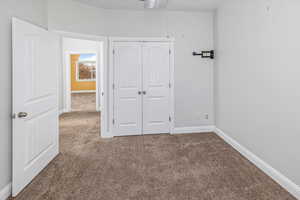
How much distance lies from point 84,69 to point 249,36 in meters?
9.16

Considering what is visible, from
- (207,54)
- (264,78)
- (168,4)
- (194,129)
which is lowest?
(194,129)

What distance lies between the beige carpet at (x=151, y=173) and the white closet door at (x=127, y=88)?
0.40 metres

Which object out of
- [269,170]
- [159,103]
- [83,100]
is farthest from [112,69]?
[83,100]

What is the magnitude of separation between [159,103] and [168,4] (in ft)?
6.79

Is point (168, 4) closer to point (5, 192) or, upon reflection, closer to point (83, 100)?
point (5, 192)

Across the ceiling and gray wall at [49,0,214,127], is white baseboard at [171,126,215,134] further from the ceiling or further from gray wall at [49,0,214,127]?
the ceiling

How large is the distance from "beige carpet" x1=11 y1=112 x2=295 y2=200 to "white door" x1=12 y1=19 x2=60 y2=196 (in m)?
0.23

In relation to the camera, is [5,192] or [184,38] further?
[184,38]

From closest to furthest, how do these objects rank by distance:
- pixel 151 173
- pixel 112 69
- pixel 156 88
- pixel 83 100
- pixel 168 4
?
pixel 151 173
pixel 168 4
pixel 112 69
pixel 156 88
pixel 83 100

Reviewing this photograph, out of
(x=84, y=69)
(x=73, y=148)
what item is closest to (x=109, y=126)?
(x=73, y=148)

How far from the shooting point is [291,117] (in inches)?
87.2

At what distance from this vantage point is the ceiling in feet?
12.1

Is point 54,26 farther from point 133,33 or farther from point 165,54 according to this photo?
point 165,54

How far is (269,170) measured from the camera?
8.38ft
